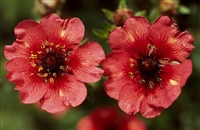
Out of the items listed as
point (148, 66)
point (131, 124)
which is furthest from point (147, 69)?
point (131, 124)

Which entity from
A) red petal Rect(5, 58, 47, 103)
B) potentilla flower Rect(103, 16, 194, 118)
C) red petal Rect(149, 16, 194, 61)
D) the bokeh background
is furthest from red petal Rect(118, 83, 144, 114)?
the bokeh background

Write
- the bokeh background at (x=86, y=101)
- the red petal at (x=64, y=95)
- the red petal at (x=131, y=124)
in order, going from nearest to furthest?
the red petal at (x=64, y=95) → the red petal at (x=131, y=124) → the bokeh background at (x=86, y=101)

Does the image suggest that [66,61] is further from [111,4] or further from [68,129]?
[68,129]

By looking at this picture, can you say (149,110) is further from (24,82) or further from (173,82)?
(24,82)

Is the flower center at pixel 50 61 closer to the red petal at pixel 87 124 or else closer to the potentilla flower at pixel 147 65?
the potentilla flower at pixel 147 65

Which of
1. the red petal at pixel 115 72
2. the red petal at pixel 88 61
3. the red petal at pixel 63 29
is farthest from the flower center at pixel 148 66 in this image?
the red petal at pixel 63 29

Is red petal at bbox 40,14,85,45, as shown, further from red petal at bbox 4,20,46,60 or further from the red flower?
the red flower
